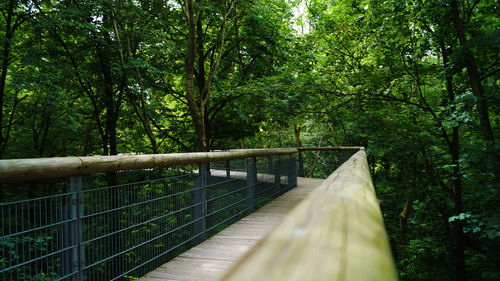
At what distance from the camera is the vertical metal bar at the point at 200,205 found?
373 cm

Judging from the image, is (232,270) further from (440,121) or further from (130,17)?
(130,17)

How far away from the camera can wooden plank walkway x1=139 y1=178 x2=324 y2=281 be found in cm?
279

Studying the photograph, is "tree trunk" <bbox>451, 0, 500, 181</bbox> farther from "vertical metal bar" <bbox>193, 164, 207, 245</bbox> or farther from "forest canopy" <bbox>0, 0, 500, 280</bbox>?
"vertical metal bar" <bbox>193, 164, 207, 245</bbox>

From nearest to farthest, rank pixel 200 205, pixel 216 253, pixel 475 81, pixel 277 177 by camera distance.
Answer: pixel 216 253 → pixel 200 205 → pixel 475 81 → pixel 277 177

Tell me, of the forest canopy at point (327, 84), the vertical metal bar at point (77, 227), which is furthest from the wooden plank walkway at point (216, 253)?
the forest canopy at point (327, 84)

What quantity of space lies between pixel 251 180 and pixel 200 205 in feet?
5.97

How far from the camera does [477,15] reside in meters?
6.23

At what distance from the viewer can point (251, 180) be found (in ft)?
18.0

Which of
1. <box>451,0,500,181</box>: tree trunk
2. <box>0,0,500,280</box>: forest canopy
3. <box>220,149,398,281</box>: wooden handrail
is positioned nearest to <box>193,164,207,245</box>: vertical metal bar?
<box>220,149,398,281</box>: wooden handrail

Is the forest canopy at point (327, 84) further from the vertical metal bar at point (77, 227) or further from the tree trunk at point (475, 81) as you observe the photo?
the vertical metal bar at point (77, 227)

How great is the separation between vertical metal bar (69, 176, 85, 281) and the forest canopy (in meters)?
5.80

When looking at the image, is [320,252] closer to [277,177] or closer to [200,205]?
[200,205]

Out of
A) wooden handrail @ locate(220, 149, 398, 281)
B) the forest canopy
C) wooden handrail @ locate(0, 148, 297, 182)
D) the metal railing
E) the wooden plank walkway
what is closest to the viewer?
wooden handrail @ locate(220, 149, 398, 281)

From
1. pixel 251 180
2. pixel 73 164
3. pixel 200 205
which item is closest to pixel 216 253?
pixel 200 205
